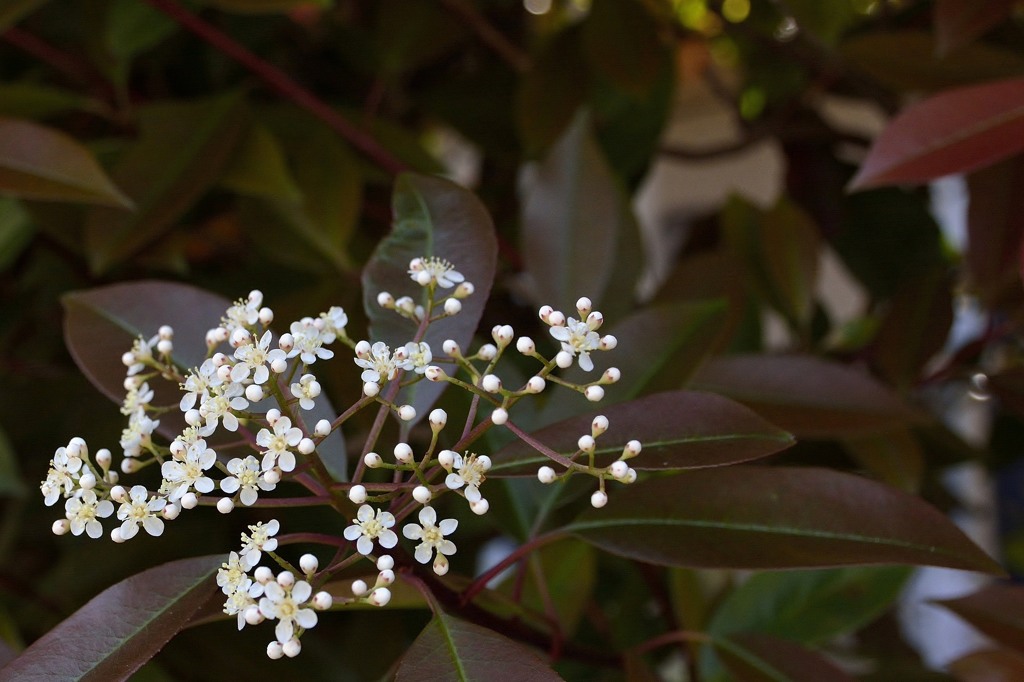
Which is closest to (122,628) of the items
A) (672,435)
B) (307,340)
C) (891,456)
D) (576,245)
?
(307,340)

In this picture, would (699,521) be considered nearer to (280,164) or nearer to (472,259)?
(472,259)

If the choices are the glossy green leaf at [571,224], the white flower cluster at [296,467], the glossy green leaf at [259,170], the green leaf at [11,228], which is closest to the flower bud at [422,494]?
the white flower cluster at [296,467]

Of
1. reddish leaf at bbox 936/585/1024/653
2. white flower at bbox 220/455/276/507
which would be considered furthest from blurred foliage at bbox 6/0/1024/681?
white flower at bbox 220/455/276/507

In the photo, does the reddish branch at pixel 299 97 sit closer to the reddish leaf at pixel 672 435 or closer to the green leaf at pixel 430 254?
the green leaf at pixel 430 254

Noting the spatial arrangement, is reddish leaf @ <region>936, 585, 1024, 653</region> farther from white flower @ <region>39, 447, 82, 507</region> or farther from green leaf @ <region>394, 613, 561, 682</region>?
white flower @ <region>39, 447, 82, 507</region>

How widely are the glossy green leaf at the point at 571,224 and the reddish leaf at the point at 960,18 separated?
27 centimetres

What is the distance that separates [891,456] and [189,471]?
0.66m

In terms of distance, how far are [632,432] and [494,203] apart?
678mm

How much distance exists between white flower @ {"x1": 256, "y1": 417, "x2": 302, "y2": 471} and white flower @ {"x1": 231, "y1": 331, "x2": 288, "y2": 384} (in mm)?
24

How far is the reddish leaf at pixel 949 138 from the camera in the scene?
63 centimetres

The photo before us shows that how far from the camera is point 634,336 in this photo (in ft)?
2.14

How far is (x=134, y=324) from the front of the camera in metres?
0.58

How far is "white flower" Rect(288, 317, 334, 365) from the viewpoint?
44 cm

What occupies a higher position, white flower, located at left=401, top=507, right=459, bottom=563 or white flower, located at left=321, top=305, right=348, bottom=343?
white flower, located at left=321, top=305, right=348, bottom=343
